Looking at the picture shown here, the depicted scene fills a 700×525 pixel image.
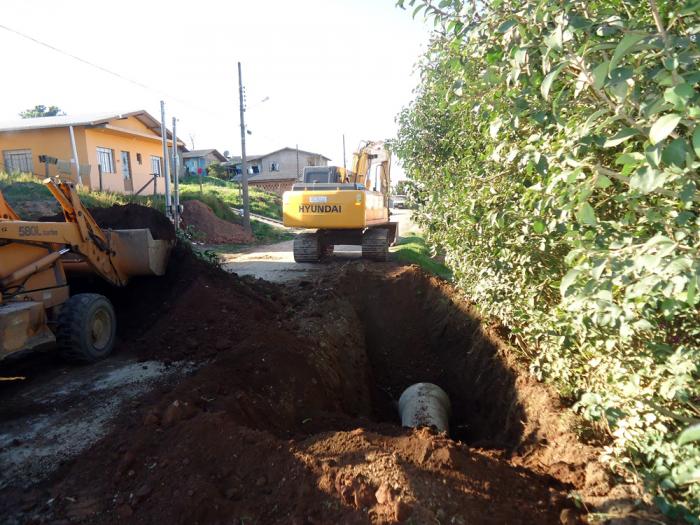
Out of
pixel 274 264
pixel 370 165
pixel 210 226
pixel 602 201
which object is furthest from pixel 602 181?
pixel 210 226

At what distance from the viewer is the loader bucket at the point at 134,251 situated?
6.64 meters

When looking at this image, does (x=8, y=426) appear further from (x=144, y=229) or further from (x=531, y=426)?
(x=531, y=426)

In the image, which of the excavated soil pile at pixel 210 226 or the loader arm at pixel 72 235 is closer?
the loader arm at pixel 72 235

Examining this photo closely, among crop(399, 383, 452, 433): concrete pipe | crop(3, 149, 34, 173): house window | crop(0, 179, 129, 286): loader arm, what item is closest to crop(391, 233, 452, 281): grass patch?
crop(399, 383, 452, 433): concrete pipe

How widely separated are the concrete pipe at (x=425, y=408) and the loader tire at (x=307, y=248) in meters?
6.98

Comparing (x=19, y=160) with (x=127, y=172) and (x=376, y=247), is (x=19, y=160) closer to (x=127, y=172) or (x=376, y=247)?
(x=127, y=172)

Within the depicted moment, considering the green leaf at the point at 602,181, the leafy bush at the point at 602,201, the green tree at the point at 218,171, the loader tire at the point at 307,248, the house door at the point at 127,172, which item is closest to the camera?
the leafy bush at the point at 602,201

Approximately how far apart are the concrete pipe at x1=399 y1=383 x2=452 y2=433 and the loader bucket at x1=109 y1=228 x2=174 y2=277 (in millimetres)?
4027

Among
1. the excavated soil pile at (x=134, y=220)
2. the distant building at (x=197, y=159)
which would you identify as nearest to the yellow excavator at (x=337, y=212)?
the excavated soil pile at (x=134, y=220)

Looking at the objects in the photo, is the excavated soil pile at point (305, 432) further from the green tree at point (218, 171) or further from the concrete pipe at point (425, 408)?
the green tree at point (218, 171)

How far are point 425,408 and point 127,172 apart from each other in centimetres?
2447

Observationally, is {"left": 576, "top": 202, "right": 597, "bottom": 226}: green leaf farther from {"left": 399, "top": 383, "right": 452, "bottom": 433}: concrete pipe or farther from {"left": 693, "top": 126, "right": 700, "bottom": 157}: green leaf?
{"left": 399, "top": 383, "right": 452, "bottom": 433}: concrete pipe

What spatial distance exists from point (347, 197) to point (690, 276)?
32.9ft

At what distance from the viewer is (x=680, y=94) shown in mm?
1499
